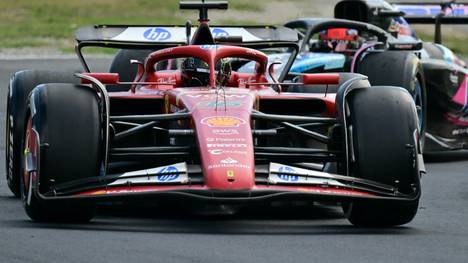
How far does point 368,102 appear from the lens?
923 cm

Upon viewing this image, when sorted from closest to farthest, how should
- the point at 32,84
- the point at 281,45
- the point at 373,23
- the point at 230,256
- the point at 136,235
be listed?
the point at 230,256 < the point at 136,235 < the point at 32,84 < the point at 281,45 < the point at 373,23

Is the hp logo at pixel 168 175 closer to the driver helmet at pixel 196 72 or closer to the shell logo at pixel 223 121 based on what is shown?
the shell logo at pixel 223 121

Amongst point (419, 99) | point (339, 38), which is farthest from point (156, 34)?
point (339, 38)

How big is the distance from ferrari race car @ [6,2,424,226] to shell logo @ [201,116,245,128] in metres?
0.01

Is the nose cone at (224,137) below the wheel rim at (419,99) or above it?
above

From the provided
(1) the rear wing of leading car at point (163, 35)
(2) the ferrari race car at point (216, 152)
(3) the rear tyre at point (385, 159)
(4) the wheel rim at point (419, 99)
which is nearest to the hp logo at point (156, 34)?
(1) the rear wing of leading car at point (163, 35)

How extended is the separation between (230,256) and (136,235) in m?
0.93

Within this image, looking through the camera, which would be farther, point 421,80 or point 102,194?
point 421,80

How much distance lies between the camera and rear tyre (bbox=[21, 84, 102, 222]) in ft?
28.7

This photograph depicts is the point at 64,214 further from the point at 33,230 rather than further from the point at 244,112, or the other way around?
the point at 244,112

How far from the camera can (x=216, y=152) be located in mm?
8688

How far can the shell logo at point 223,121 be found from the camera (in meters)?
8.99

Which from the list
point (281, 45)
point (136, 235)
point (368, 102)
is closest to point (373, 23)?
point (281, 45)

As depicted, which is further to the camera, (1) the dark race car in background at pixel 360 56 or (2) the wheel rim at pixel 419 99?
(2) the wheel rim at pixel 419 99
